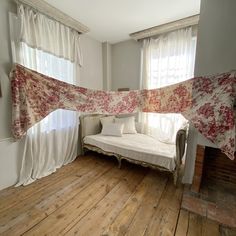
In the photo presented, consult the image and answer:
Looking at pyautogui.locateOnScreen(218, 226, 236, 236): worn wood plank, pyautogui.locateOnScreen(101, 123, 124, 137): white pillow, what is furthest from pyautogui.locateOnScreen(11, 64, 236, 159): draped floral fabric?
pyautogui.locateOnScreen(218, 226, 236, 236): worn wood plank

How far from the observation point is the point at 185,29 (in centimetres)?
263

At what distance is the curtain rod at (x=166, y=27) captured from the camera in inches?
95.3

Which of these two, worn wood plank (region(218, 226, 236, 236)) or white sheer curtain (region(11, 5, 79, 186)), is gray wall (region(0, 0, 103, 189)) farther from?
worn wood plank (region(218, 226, 236, 236))

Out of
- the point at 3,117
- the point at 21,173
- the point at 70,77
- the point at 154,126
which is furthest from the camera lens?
the point at 154,126

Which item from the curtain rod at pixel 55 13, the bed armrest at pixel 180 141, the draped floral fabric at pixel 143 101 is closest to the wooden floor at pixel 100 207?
the bed armrest at pixel 180 141

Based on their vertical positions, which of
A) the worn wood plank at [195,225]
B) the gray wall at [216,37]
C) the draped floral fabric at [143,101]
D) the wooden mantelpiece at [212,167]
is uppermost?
the gray wall at [216,37]

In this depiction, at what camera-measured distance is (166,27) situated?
264 cm

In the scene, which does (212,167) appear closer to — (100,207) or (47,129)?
(100,207)

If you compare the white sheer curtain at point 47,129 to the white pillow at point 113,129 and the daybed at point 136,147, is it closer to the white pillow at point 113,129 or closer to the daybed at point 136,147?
the daybed at point 136,147

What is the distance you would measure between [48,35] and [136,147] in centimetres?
223

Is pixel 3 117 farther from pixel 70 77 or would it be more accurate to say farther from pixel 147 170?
pixel 147 170

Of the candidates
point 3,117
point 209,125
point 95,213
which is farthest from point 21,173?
point 209,125

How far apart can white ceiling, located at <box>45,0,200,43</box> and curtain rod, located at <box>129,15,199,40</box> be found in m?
0.06

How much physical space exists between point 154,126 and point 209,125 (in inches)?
58.7
